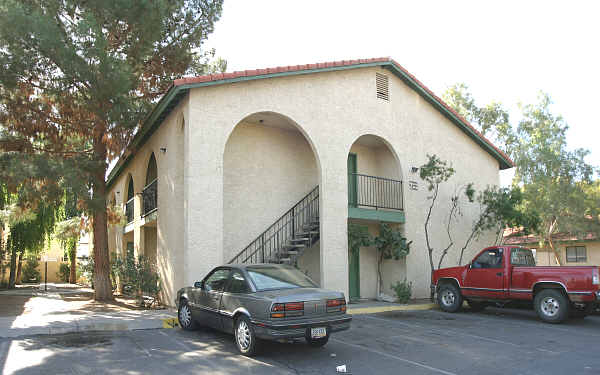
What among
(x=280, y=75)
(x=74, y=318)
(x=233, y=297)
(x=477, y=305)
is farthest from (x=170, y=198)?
(x=477, y=305)

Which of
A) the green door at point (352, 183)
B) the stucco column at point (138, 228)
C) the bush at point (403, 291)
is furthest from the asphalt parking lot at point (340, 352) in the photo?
the stucco column at point (138, 228)

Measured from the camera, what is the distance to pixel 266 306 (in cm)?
743

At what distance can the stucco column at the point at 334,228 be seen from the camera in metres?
14.1

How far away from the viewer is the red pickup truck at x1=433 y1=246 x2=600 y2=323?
11.1 m

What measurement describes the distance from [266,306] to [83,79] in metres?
8.57

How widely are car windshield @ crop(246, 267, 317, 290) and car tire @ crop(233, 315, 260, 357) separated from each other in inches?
24.0

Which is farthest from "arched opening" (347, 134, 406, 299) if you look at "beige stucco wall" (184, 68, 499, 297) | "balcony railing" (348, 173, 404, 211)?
"beige stucco wall" (184, 68, 499, 297)

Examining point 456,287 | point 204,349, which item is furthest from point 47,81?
point 456,287

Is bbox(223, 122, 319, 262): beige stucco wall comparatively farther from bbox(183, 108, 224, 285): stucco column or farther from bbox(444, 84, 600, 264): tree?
bbox(444, 84, 600, 264): tree

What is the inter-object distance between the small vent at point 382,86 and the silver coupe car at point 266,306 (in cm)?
930

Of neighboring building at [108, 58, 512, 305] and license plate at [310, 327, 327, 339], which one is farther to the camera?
neighboring building at [108, 58, 512, 305]

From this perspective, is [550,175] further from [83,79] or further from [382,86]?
[83,79]

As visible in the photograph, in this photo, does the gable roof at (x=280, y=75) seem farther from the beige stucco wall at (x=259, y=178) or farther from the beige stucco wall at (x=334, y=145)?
the beige stucco wall at (x=259, y=178)

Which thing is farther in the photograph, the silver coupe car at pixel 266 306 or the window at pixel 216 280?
the window at pixel 216 280
